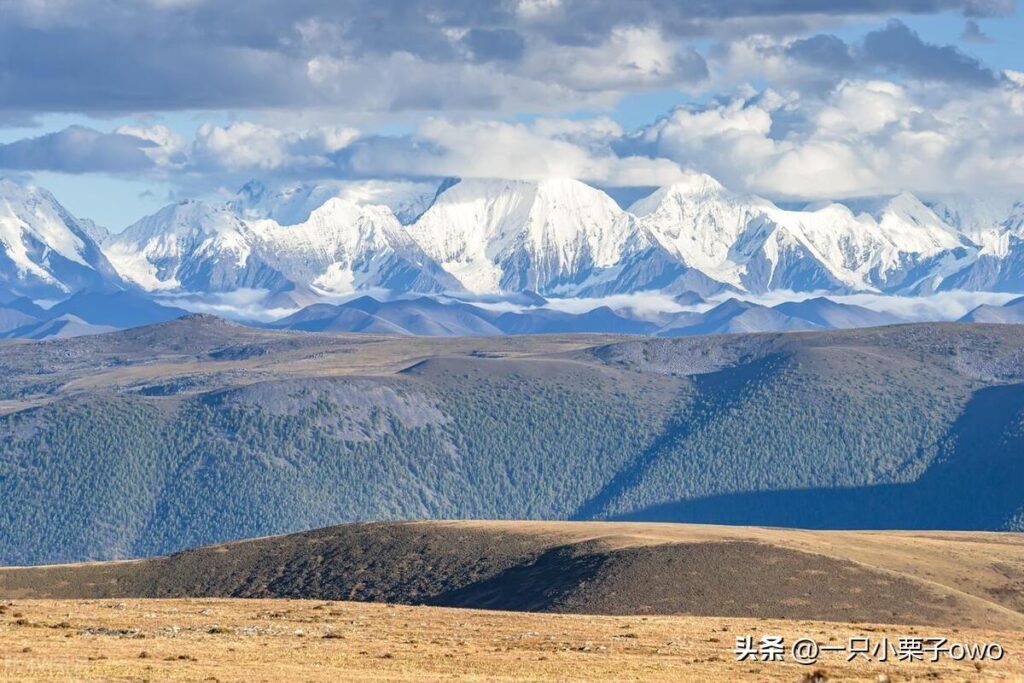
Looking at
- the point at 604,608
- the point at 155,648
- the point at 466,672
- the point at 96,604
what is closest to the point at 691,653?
the point at 466,672

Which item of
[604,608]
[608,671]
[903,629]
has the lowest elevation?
[604,608]

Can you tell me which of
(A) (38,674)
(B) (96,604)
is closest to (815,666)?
(A) (38,674)

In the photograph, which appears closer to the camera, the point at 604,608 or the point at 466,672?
the point at 466,672

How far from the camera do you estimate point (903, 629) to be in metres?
130

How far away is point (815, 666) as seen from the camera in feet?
325

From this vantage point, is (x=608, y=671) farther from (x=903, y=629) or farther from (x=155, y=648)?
(x=903, y=629)

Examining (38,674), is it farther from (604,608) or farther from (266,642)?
(604,608)

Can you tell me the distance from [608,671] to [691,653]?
11758mm

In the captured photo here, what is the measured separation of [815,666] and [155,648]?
108 feet

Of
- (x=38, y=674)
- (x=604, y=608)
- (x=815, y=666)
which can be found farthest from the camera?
(x=604, y=608)

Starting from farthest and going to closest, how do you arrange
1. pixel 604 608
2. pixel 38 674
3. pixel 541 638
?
1. pixel 604 608
2. pixel 541 638
3. pixel 38 674

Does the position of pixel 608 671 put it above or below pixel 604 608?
above

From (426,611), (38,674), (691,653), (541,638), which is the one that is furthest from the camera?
(426,611)

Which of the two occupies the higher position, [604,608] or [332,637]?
[332,637]
